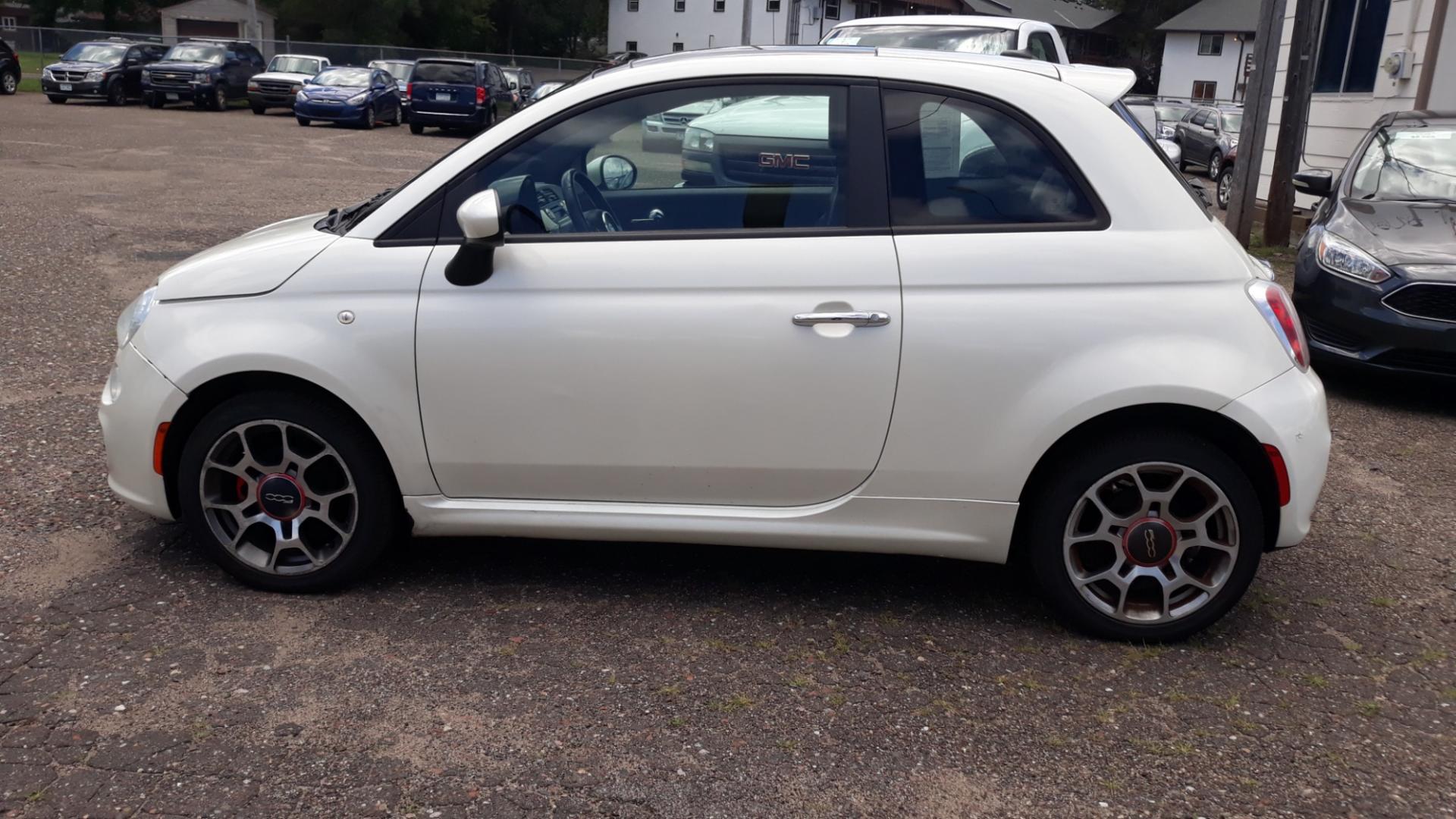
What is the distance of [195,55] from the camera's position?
1297 inches

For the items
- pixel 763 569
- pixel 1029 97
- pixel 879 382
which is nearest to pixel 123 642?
pixel 763 569

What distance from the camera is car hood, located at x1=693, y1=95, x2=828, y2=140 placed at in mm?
3926

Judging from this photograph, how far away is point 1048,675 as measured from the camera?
12.3 feet

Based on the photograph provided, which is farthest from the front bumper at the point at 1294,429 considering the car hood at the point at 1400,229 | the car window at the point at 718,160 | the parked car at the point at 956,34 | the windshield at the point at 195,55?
the windshield at the point at 195,55

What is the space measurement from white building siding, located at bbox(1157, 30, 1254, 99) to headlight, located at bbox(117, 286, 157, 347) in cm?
6657

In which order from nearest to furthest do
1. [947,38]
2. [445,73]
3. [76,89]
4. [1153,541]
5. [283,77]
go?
[1153,541] → [947,38] → [445,73] → [76,89] → [283,77]

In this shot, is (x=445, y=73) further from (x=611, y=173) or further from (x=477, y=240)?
(x=477, y=240)

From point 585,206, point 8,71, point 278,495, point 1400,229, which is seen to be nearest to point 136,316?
point 278,495

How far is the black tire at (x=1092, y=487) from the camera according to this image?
3.75 meters

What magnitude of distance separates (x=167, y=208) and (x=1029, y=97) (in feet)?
38.5

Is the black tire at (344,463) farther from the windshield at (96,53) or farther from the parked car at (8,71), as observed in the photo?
the parked car at (8,71)

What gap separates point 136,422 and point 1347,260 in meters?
6.36

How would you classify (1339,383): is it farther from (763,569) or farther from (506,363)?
(506,363)

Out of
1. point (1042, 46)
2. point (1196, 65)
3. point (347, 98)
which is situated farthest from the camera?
point (1196, 65)
